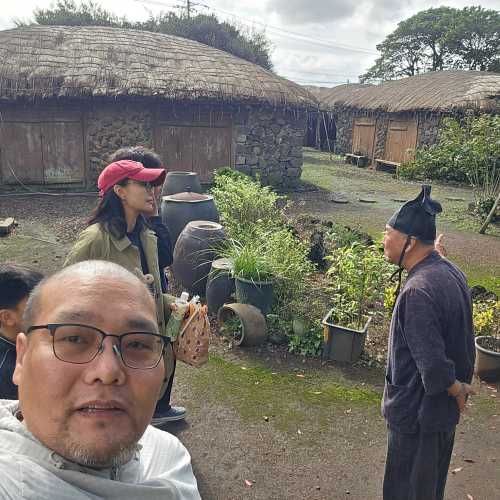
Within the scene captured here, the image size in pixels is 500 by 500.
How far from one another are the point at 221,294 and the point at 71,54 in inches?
386

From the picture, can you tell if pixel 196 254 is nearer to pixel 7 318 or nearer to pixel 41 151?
pixel 7 318

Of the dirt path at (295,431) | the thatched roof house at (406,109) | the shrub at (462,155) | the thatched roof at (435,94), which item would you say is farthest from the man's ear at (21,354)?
the thatched roof at (435,94)

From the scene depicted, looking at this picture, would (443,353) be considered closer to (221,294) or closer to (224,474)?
(224,474)

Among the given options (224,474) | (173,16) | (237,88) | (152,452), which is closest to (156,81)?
(237,88)

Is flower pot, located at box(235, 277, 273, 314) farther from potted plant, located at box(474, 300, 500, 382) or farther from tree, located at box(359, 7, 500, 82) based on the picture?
tree, located at box(359, 7, 500, 82)

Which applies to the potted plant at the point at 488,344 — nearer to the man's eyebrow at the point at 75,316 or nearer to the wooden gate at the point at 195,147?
the man's eyebrow at the point at 75,316

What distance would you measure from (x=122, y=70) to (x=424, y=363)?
11.7 meters

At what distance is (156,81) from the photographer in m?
11.7

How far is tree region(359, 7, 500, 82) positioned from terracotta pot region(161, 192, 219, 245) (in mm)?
30054

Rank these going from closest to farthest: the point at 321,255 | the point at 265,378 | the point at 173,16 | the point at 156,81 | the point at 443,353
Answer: the point at 443,353 → the point at 265,378 → the point at 321,255 → the point at 156,81 → the point at 173,16

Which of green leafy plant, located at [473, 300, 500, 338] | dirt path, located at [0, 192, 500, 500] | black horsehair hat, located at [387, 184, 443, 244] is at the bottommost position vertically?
dirt path, located at [0, 192, 500, 500]

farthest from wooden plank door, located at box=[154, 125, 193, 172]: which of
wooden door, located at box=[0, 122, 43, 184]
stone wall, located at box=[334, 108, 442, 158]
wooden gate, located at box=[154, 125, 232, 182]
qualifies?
stone wall, located at box=[334, 108, 442, 158]

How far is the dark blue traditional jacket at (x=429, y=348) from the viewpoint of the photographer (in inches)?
83.8

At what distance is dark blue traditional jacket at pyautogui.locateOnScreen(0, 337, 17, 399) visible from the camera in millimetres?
1994
